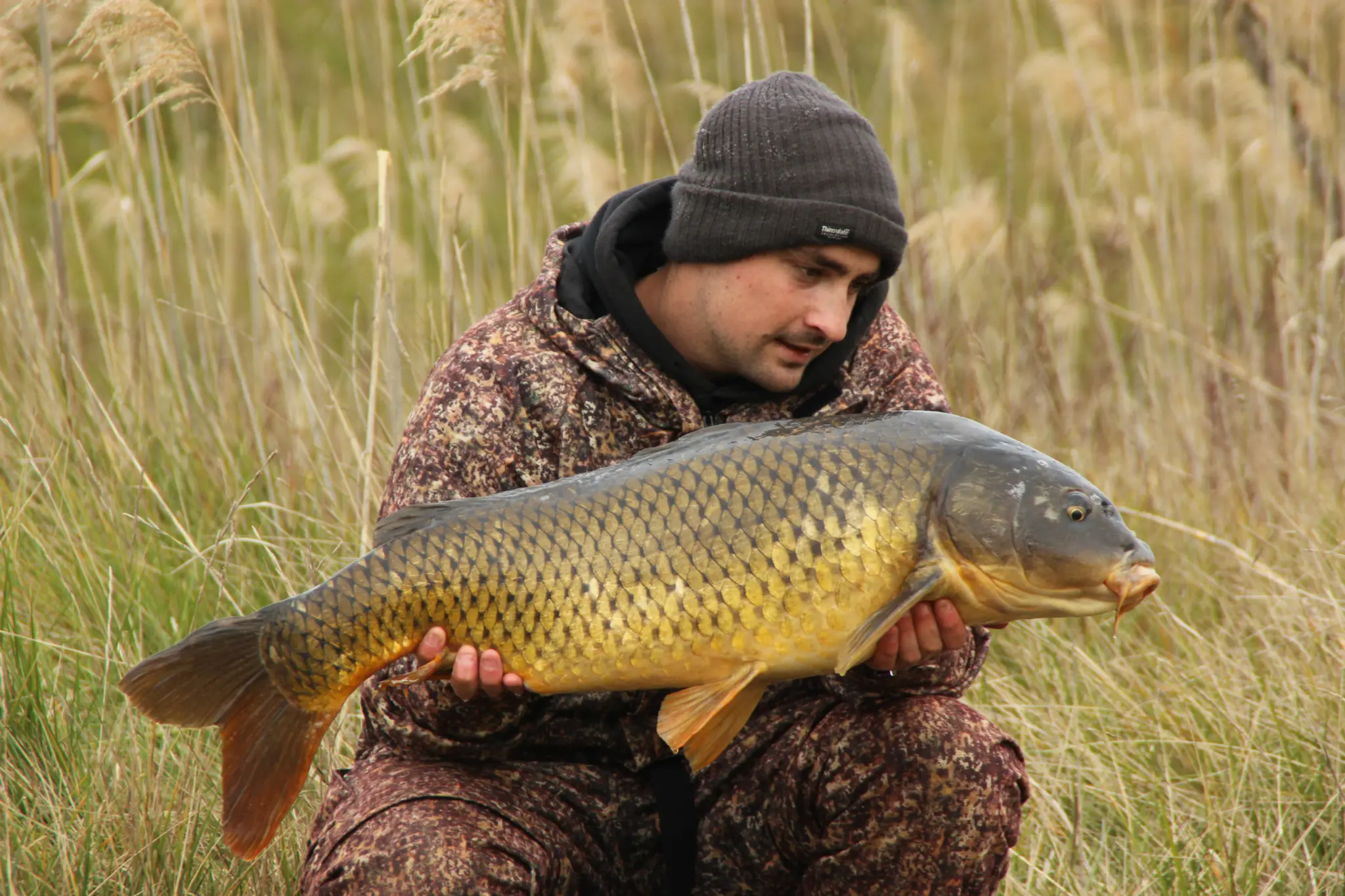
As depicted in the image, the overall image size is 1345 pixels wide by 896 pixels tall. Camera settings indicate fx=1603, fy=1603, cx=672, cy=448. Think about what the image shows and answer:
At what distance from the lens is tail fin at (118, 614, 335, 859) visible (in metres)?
1.91

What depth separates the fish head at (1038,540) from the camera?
1806mm

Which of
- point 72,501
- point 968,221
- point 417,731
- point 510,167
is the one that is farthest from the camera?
point 968,221

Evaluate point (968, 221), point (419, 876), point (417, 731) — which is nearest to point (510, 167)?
point (968, 221)

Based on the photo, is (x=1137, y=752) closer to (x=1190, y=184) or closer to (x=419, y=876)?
(x=419, y=876)

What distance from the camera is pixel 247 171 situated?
3.21 metres

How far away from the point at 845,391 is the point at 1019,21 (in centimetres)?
728

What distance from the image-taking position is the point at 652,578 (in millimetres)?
1872

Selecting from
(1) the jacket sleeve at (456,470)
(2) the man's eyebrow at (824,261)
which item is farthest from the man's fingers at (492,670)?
(2) the man's eyebrow at (824,261)

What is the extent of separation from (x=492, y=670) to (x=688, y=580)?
265 mm

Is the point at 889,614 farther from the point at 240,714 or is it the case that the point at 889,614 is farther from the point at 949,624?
the point at 240,714

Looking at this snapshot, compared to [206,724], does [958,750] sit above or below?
below

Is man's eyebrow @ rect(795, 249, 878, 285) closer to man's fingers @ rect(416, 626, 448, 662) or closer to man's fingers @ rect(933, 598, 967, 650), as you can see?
man's fingers @ rect(933, 598, 967, 650)

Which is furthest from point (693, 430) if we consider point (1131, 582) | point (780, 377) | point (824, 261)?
point (1131, 582)

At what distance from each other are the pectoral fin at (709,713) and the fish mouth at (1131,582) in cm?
41
